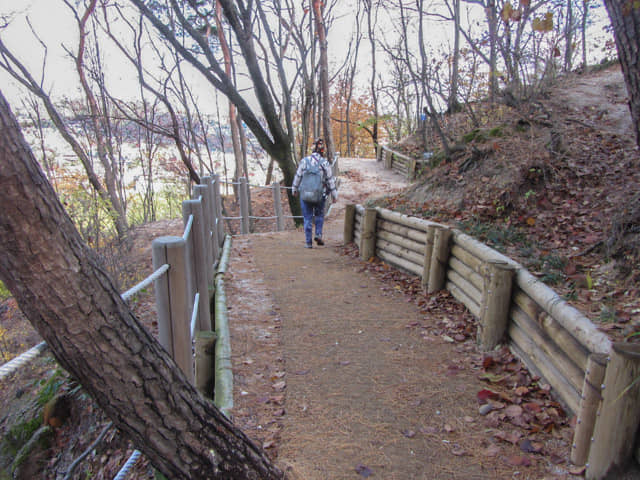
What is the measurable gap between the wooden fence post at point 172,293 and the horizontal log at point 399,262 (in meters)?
4.05

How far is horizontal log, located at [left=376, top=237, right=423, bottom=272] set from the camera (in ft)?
20.0

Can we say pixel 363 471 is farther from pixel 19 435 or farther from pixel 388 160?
pixel 388 160

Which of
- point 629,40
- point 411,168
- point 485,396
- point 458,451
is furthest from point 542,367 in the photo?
point 411,168

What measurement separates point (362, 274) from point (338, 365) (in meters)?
2.96

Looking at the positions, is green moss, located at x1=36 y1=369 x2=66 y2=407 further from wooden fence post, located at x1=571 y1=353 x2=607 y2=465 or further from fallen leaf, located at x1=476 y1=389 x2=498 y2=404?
wooden fence post, located at x1=571 y1=353 x2=607 y2=465

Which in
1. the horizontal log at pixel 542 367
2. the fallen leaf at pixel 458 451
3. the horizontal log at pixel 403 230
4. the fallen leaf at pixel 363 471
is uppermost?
the horizontal log at pixel 403 230

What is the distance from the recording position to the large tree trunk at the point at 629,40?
3.08 meters

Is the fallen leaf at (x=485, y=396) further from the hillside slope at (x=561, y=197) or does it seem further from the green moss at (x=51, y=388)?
the green moss at (x=51, y=388)

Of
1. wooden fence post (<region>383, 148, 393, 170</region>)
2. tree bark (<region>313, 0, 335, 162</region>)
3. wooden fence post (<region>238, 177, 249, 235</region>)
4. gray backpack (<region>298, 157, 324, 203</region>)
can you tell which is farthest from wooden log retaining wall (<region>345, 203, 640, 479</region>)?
wooden fence post (<region>383, 148, 393, 170</region>)

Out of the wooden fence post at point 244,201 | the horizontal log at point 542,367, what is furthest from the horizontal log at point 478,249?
the wooden fence post at point 244,201

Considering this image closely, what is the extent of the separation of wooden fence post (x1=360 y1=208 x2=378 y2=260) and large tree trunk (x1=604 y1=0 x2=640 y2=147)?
4392mm

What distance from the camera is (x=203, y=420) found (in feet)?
6.21

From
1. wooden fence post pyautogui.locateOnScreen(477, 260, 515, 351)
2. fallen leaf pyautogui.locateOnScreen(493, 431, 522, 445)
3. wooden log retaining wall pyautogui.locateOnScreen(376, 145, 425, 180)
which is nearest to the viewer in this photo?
fallen leaf pyautogui.locateOnScreen(493, 431, 522, 445)

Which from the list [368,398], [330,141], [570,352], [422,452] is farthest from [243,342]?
[330,141]
